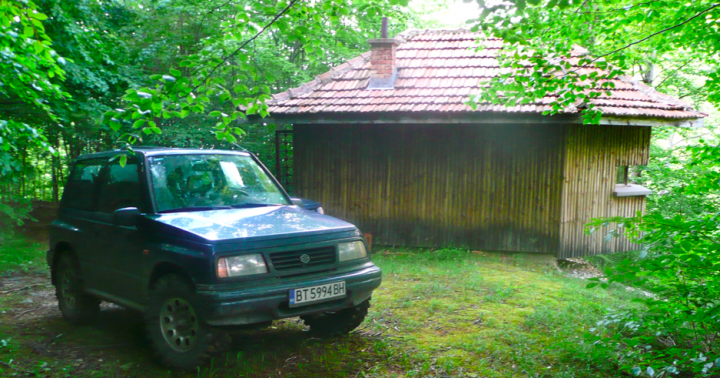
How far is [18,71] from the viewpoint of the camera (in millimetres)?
6059

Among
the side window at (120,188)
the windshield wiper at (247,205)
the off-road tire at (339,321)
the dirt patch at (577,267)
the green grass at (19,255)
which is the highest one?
the side window at (120,188)

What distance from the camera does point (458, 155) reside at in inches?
429

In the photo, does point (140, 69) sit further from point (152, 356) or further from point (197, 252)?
Result: point (197, 252)

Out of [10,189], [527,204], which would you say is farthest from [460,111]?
[10,189]

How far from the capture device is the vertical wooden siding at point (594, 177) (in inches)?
409

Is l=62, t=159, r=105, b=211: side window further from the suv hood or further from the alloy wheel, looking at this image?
the alloy wheel

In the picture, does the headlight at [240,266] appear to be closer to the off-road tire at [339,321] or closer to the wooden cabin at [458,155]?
the off-road tire at [339,321]

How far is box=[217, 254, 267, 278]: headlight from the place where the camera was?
4.22m

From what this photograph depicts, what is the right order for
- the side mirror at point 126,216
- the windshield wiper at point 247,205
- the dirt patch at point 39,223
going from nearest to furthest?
the side mirror at point 126,216
the windshield wiper at point 247,205
the dirt patch at point 39,223

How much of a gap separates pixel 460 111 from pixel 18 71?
6.77 m

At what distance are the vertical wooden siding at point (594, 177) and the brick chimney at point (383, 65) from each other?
3703 mm

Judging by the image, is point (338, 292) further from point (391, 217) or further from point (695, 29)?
point (391, 217)

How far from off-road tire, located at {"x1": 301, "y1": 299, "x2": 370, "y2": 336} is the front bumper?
0.59 meters

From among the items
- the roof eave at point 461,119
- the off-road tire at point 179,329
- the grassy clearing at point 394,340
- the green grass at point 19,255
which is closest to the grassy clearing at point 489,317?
the grassy clearing at point 394,340
